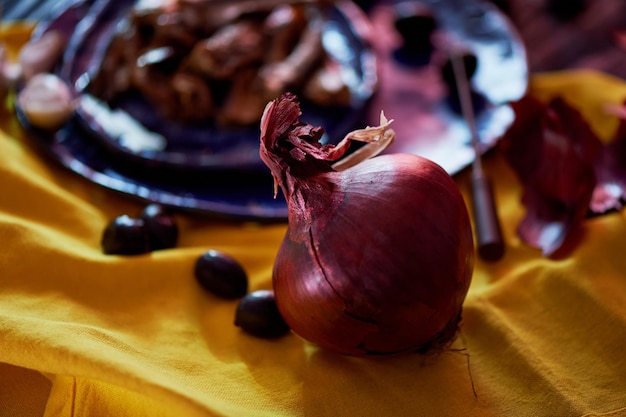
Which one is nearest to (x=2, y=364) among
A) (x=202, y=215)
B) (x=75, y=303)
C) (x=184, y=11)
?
(x=75, y=303)

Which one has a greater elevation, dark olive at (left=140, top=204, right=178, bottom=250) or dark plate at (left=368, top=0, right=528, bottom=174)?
dark olive at (left=140, top=204, right=178, bottom=250)

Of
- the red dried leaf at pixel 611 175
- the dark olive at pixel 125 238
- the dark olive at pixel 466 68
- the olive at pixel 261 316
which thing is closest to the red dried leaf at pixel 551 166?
the red dried leaf at pixel 611 175

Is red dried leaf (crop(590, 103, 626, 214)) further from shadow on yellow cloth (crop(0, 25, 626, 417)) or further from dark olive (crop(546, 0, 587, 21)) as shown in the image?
dark olive (crop(546, 0, 587, 21))

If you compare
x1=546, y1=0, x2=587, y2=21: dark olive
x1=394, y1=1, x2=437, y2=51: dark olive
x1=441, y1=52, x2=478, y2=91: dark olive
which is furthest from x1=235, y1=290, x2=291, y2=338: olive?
x1=546, y1=0, x2=587, y2=21: dark olive

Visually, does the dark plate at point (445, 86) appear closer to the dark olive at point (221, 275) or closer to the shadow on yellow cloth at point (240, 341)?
the shadow on yellow cloth at point (240, 341)

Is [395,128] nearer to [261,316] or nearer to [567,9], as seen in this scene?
[261,316]

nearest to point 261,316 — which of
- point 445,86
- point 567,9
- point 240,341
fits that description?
point 240,341
